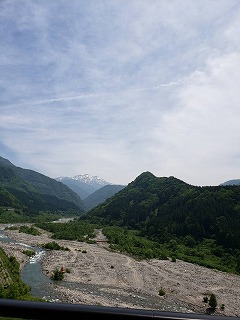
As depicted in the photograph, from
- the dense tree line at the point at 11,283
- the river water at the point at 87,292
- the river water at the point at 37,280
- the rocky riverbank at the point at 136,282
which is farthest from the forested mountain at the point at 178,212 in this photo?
the dense tree line at the point at 11,283

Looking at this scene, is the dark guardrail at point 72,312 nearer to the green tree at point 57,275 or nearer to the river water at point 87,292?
the river water at point 87,292

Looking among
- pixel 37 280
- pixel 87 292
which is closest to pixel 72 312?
pixel 87 292

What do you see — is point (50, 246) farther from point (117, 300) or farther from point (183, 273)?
point (117, 300)

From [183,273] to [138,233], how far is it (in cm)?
6114

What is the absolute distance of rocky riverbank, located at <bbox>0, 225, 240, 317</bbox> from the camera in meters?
42.5

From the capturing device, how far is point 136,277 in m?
57.0

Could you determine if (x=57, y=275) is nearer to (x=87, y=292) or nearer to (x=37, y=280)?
(x=37, y=280)

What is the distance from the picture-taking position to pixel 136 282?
53.3 meters

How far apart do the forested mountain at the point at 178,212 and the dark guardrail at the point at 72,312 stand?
9580cm

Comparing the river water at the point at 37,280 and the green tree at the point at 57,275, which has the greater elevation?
the green tree at the point at 57,275

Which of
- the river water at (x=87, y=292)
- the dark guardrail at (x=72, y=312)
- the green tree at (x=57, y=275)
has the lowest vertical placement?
the river water at (x=87, y=292)

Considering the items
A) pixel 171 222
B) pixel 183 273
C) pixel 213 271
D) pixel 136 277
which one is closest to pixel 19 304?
pixel 136 277

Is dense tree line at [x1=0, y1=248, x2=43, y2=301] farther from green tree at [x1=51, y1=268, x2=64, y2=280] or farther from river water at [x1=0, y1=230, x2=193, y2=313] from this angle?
green tree at [x1=51, y1=268, x2=64, y2=280]

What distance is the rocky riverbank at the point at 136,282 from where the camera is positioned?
42531 mm
